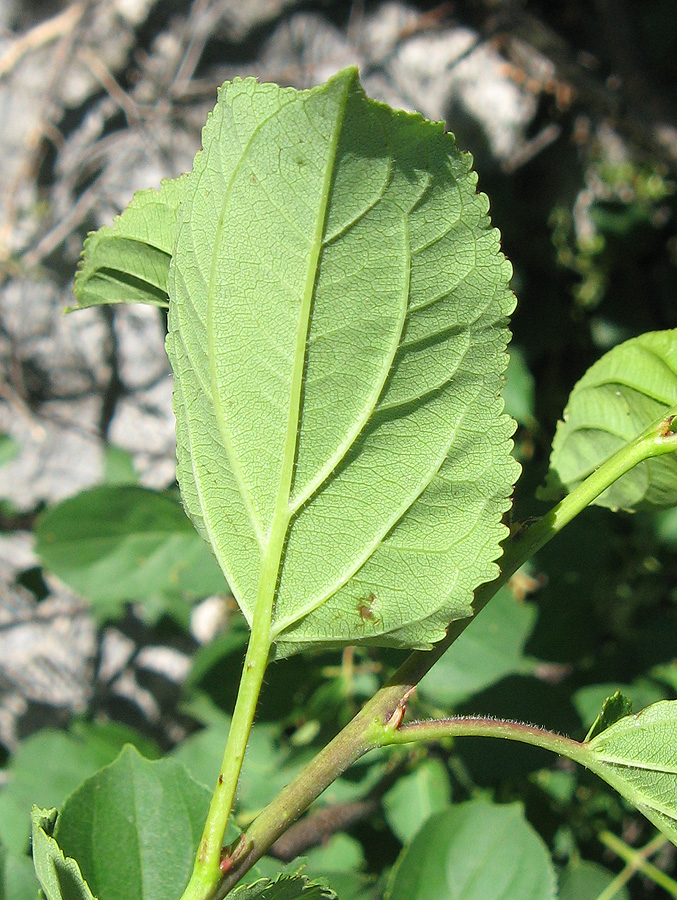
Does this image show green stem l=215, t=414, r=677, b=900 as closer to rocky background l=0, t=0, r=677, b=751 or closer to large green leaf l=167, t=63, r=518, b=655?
large green leaf l=167, t=63, r=518, b=655

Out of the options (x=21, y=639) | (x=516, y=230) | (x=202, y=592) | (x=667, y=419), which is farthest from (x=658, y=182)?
(x=21, y=639)

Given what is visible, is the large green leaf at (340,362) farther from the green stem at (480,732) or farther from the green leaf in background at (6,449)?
the green leaf in background at (6,449)

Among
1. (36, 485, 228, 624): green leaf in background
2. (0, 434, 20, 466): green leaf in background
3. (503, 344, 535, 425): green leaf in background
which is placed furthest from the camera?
(0, 434, 20, 466): green leaf in background

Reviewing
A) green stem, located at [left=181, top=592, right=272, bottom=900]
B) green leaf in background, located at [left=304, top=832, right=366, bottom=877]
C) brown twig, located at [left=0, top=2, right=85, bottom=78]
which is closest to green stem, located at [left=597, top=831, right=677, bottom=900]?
green leaf in background, located at [left=304, top=832, right=366, bottom=877]

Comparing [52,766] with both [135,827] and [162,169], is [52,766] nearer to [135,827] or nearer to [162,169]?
[135,827]

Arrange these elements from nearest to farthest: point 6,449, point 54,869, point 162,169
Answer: point 54,869 → point 6,449 → point 162,169

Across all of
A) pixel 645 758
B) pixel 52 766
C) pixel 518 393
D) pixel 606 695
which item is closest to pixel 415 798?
pixel 606 695
